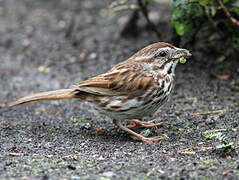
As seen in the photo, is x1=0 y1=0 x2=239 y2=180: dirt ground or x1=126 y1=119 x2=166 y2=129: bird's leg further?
x1=126 y1=119 x2=166 y2=129: bird's leg

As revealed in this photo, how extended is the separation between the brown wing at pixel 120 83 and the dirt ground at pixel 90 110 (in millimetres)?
658

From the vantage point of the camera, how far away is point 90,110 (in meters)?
6.43

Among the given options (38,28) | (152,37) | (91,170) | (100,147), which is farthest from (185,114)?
(38,28)

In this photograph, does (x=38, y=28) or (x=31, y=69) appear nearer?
(x=31, y=69)

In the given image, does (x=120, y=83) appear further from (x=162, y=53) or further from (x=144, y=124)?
(x=144, y=124)

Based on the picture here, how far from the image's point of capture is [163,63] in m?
5.18

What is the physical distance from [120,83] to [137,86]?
0.23 m

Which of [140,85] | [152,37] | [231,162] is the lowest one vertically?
[231,162]

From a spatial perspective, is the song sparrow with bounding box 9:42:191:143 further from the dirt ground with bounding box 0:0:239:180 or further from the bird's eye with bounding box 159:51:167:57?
the dirt ground with bounding box 0:0:239:180

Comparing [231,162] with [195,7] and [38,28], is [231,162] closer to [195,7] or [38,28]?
[195,7]

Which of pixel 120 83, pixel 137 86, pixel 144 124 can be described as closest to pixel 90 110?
pixel 144 124

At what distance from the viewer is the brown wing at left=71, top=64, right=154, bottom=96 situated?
5.01m

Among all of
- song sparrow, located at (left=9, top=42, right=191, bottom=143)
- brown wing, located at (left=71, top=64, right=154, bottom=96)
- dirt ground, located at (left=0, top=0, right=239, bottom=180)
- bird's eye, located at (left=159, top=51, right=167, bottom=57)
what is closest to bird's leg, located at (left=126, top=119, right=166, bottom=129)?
dirt ground, located at (left=0, top=0, right=239, bottom=180)

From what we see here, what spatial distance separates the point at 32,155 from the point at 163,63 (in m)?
2.05
